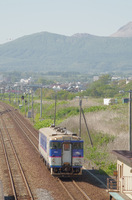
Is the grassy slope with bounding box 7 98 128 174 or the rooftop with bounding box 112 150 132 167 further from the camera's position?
the grassy slope with bounding box 7 98 128 174

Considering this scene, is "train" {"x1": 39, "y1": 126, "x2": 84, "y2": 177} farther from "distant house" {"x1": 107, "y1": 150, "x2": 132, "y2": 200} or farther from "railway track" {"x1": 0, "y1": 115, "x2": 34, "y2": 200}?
"distant house" {"x1": 107, "y1": 150, "x2": 132, "y2": 200}

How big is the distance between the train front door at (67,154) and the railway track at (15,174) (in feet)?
8.72

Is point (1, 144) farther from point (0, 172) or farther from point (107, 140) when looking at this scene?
point (0, 172)

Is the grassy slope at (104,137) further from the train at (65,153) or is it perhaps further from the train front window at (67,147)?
the train front window at (67,147)

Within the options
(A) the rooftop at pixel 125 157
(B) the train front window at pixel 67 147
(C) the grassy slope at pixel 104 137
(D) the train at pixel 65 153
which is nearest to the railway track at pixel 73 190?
(D) the train at pixel 65 153

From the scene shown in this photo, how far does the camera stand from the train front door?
2639cm

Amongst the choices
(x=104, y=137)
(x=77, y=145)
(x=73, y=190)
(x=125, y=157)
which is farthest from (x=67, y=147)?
(x=104, y=137)

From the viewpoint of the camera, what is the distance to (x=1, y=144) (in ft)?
144

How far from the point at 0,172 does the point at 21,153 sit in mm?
8844

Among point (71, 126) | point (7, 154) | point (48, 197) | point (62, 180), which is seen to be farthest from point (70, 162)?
point (71, 126)

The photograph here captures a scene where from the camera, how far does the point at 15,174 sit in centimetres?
2853

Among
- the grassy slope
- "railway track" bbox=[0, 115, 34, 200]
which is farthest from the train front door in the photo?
the grassy slope

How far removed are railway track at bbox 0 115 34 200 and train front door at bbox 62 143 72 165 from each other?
2.66m

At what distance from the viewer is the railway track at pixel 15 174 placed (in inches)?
897
